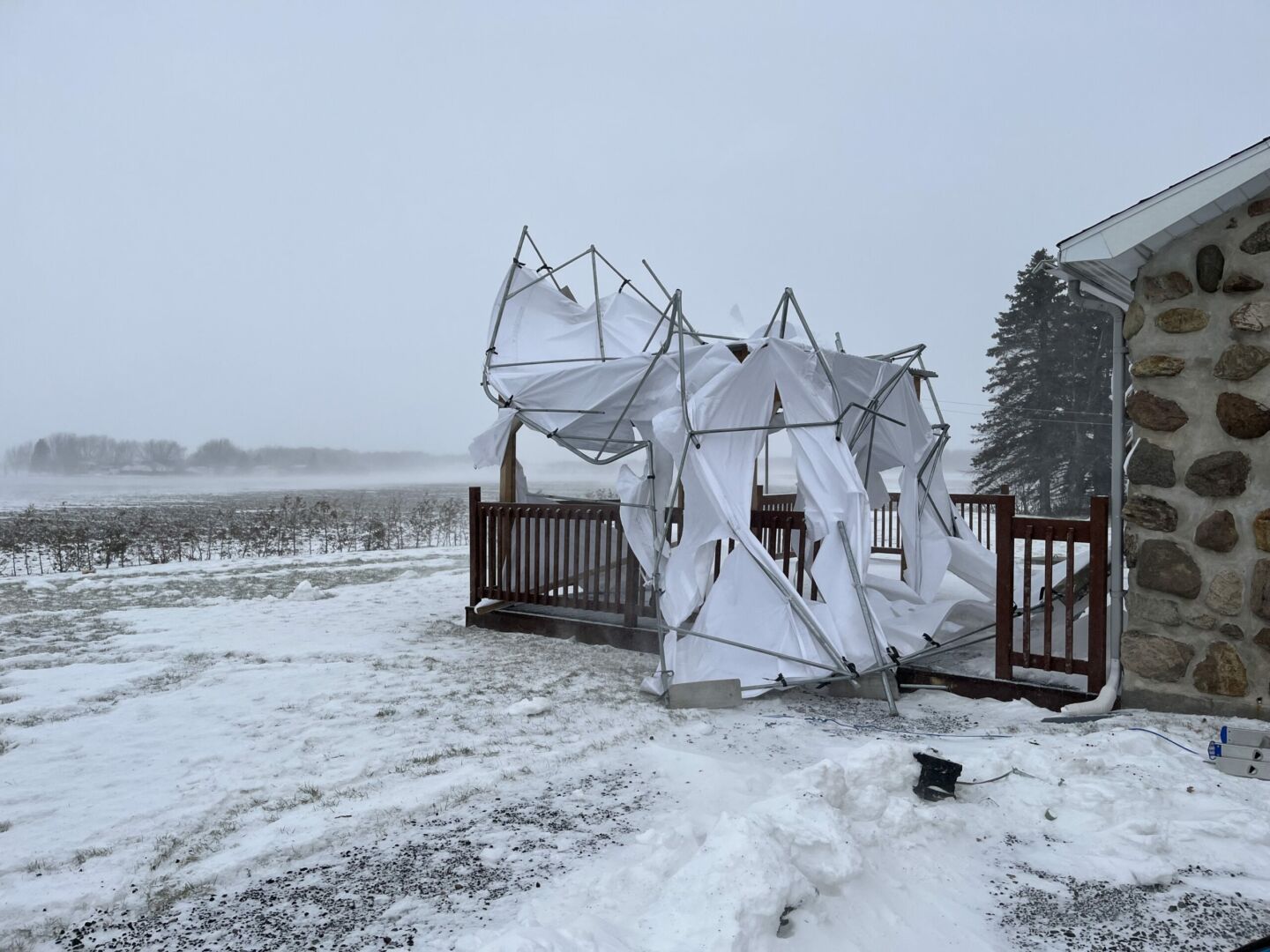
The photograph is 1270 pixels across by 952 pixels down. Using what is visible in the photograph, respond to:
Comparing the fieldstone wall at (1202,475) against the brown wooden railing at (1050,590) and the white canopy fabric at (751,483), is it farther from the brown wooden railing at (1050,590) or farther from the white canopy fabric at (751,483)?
the white canopy fabric at (751,483)

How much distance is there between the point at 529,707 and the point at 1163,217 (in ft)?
15.2

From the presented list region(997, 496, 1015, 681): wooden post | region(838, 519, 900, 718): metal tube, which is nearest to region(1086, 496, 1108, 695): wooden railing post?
region(997, 496, 1015, 681): wooden post

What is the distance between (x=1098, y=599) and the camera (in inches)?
188

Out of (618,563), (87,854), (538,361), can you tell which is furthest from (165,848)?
(538,361)

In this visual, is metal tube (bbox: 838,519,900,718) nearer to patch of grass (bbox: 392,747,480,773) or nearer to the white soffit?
the white soffit

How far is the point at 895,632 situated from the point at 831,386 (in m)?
1.96

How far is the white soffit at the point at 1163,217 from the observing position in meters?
4.04

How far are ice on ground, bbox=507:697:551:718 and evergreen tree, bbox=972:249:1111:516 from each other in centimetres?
2425

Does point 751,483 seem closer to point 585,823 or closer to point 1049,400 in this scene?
point 585,823

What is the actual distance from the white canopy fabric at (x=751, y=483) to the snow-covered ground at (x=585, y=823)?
51 centimetres

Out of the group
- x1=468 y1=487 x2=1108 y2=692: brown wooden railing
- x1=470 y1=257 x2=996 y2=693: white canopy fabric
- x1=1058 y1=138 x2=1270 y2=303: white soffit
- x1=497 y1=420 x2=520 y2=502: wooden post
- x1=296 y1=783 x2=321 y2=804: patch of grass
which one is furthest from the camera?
x1=497 y1=420 x2=520 y2=502: wooden post

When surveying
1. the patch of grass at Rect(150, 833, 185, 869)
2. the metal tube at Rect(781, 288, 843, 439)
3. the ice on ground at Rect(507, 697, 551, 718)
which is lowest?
the ice on ground at Rect(507, 697, 551, 718)

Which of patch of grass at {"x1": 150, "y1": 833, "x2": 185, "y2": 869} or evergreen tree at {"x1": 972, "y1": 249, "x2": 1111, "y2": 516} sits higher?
evergreen tree at {"x1": 972, "y1": 249, "x2": 1111, "y2": 516}

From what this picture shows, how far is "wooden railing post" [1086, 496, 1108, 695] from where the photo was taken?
473 centimetres
